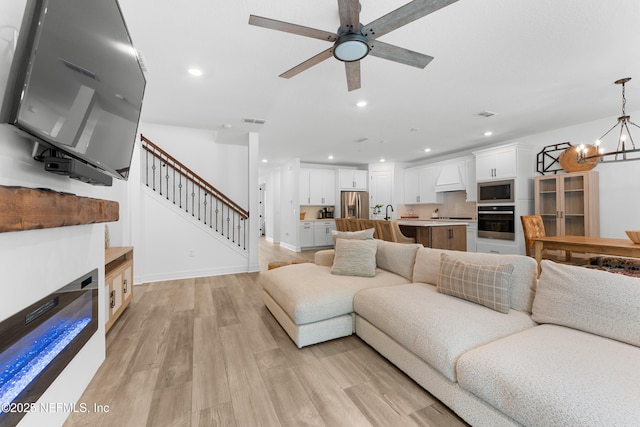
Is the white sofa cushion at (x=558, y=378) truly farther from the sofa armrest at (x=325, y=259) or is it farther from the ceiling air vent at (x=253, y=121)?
the ceiling air vent at (x=253, y=121)

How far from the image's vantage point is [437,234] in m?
4.67

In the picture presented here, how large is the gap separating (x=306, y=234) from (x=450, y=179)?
164 inches

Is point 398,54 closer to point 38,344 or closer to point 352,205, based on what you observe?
point 38,344

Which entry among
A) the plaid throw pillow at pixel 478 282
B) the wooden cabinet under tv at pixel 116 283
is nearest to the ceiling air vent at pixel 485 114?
the plaid throw pillow at pixel 478 282

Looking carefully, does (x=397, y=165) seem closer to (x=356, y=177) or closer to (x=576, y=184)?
(x=356, y=177)

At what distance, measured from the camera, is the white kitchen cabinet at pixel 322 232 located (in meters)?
7.86

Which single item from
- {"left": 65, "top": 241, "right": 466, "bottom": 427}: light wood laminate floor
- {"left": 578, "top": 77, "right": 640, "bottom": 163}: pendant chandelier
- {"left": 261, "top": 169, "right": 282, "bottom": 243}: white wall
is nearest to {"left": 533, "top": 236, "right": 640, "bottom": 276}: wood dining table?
{"left": 578, "top": 77, "right": 640, "bottom": 163}: pendant chandelier

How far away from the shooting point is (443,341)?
1492 mm

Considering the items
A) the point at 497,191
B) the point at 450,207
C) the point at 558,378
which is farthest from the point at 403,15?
the point at 450,207

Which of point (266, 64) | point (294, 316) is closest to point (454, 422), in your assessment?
point (294, 316)

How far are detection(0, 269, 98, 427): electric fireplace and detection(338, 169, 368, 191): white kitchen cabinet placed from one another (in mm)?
6934

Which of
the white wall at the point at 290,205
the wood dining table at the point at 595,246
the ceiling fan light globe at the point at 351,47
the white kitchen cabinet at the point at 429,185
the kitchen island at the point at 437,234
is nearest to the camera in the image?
the ceiling fan light globe at the point at 351,47

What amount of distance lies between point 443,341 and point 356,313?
36.2 inches

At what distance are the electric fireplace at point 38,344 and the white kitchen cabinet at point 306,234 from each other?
6034 mm
